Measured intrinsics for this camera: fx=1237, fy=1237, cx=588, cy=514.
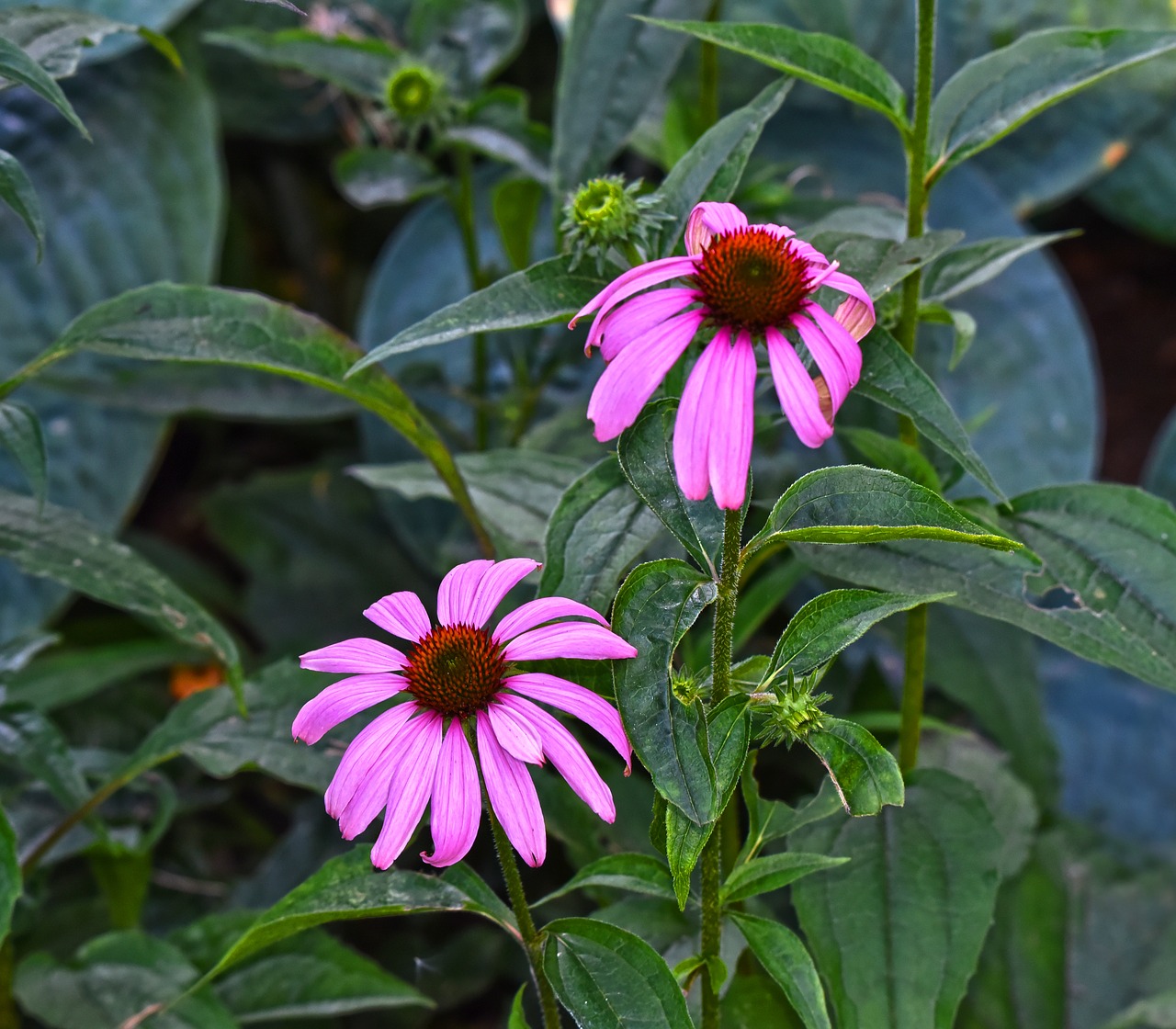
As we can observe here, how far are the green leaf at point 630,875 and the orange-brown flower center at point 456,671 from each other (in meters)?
0.12

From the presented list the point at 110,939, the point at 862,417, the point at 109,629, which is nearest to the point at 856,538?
the point at 862,417

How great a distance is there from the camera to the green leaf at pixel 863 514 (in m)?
0.47

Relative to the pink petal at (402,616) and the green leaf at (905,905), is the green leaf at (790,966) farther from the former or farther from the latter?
the pink petal at (402,616)

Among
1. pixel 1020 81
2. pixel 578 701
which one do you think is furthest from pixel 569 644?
pixel 1020 81

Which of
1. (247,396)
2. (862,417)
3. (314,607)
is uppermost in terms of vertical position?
(862,417)

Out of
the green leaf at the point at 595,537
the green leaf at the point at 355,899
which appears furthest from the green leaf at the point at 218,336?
the green leaf at the point at 355,899

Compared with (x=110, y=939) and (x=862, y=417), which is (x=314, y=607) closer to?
(x=110, y=939)

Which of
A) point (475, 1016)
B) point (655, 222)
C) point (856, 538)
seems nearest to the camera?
point (856, 538)

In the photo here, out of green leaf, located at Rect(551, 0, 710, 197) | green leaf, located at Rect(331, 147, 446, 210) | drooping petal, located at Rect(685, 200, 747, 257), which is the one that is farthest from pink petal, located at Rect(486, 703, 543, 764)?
green leaf, located at Rect(331, 147, 446, 210)

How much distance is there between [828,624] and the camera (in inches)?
20.6

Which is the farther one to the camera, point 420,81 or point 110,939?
point 420,81

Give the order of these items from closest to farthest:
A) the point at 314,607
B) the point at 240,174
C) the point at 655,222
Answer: the point at 655,222 → the point at 314,607 → the point at 240,174

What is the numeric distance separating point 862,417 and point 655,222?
1.05 feet

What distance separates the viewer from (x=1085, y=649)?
611 mm
